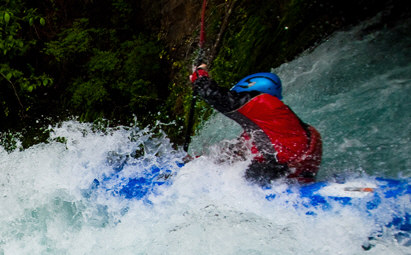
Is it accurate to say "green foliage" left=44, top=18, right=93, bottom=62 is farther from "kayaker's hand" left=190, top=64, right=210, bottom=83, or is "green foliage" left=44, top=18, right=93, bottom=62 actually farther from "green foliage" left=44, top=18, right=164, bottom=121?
"kayaker's hand" left=190, top=64, right=210, bottom=83

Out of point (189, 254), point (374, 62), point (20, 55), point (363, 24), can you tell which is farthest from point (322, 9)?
point (20, 55)

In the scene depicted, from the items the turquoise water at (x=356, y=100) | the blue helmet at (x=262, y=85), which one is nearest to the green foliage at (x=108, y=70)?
the turquoise water at (x=356, y=100)

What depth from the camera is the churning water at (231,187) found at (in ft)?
8.15

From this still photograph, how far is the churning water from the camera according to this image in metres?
2.48

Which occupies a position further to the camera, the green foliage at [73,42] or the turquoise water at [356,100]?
the green foliage at [73,42]

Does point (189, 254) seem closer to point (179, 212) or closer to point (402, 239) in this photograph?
point (179, 212)

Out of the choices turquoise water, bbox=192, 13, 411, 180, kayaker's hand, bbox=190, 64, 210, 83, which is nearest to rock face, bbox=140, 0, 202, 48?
turquoise water, bbox=192, 13, 411, 180

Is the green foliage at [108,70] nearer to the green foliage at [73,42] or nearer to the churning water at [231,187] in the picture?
the green foliage at [73,42]

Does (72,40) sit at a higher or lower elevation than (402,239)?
higher

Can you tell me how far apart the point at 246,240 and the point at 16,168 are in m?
3.00

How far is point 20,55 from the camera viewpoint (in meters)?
6.34

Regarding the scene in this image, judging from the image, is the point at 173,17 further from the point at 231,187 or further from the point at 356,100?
the point at 231,187

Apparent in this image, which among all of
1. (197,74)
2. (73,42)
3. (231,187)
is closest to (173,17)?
(73,42)

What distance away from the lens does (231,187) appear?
2.87m
